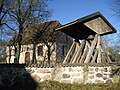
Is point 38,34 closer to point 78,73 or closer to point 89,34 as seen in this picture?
point 89,34

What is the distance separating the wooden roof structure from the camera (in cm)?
1241

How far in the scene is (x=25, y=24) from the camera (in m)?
26.9

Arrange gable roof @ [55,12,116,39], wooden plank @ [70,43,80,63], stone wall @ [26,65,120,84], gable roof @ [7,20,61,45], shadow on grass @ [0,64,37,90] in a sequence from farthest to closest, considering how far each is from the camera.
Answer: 1. gable roof @ [7,20,61,45]
2. wooden plank @ [70,43,80,63]
3. gable roof @ [55,12,116,39]
4. shadow on grass @ [0,64,37,90]
5. stone wall @ [26,65,120,84]

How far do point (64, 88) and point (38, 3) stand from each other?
64.4 feet

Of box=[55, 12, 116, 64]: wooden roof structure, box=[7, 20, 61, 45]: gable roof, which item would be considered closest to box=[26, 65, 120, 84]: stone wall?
box=[55, 12, 116, 64]: wooden roof structure

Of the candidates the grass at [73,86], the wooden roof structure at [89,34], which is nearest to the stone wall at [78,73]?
the grass at [73,86]

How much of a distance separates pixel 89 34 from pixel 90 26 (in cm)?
148

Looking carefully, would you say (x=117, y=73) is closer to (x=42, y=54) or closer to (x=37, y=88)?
(x=37, y=88)

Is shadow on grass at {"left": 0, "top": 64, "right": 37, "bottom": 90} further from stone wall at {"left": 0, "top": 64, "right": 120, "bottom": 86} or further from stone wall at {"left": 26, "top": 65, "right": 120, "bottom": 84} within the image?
stone wall at {"left": 26, "top": 65, "right": 120, "bottom": 84}

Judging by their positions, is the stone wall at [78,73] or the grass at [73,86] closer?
the grass at [73,86]

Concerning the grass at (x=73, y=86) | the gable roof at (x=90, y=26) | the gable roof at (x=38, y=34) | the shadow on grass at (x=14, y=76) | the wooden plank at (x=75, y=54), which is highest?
the gable roof at (x=38, y=34)

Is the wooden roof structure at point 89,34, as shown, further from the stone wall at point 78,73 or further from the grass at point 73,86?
the grass at point 73,86

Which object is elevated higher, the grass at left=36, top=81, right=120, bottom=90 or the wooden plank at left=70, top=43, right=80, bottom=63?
the wooden plank at left=70, top=43, right=80, bottom=63

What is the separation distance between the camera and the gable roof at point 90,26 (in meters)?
12.2
